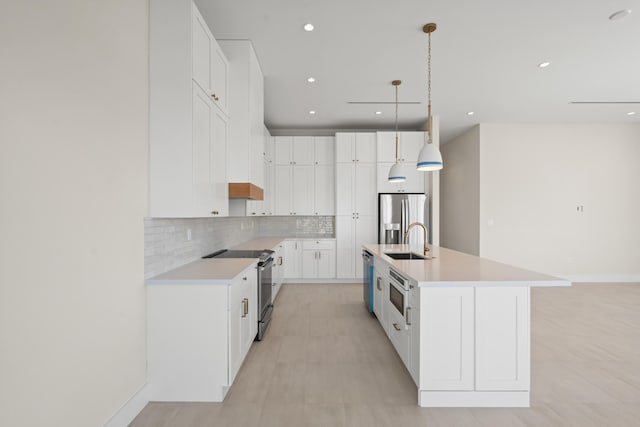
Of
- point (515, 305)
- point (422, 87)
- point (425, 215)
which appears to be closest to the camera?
point (515, 305)

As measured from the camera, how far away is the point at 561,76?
3.85 m

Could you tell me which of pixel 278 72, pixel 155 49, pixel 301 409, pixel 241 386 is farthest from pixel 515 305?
pixel 278 72

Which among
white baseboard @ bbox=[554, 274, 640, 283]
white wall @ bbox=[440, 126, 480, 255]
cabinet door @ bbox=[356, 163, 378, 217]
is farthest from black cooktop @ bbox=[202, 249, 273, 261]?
white baseboard @ bbox=[554, 274, 640, 283]

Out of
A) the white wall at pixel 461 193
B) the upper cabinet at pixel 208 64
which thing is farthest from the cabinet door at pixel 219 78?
the white wall at pixel 461 193

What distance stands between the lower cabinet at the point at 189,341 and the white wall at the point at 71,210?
4.2 inches

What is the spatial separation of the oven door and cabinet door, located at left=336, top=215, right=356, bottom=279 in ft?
9.26

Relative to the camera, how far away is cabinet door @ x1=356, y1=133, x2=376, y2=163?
18.4ft

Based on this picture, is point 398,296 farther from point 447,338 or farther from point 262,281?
point 262,281

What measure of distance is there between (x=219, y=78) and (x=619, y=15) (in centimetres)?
365

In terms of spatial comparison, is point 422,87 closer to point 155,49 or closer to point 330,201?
point 330,201

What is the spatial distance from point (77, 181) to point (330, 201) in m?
4.62

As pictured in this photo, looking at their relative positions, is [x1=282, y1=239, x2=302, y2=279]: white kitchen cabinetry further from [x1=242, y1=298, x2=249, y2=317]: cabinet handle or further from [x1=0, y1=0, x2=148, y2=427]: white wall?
[x1=0, y1=0, x2=148, y2=427]: white wall

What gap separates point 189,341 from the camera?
81.2 inches

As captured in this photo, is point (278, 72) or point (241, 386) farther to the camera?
point (278, 72)
